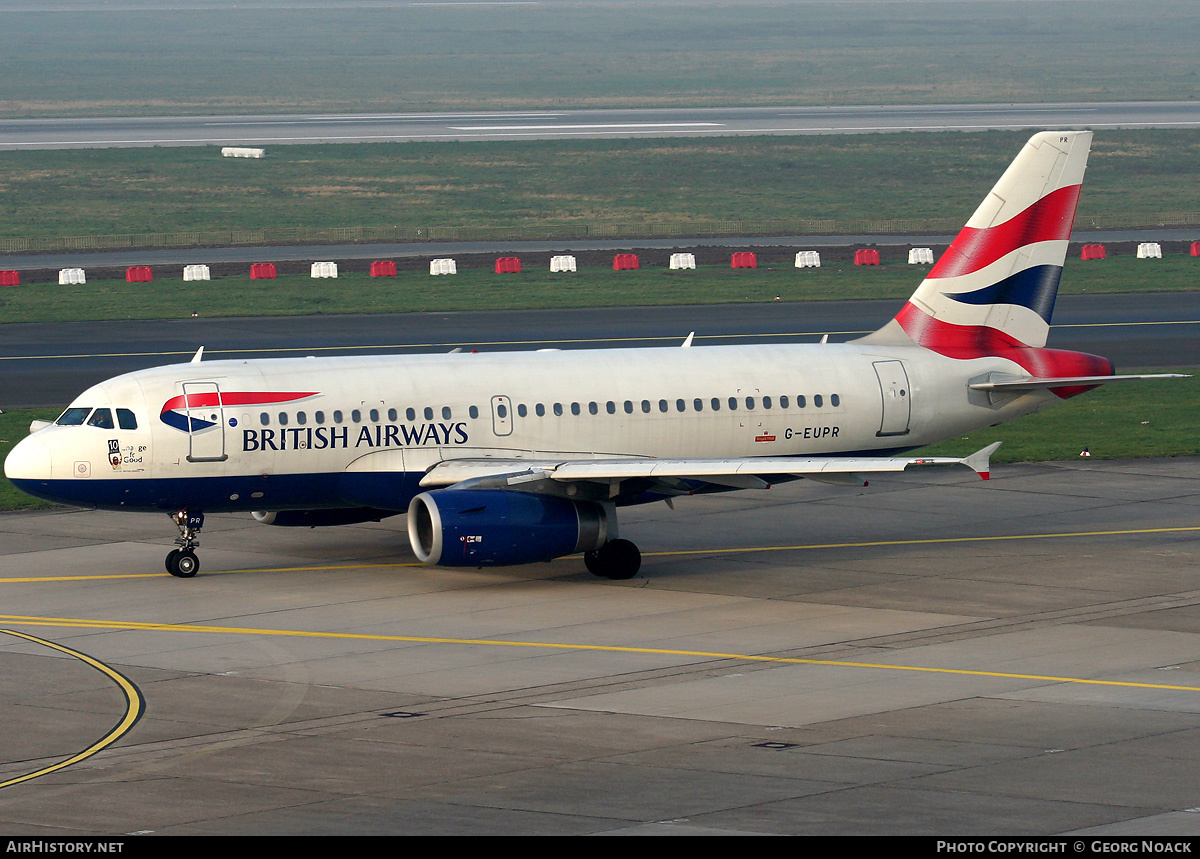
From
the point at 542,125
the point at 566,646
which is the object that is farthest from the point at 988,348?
the point at 542,125

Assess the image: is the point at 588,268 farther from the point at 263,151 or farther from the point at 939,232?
the point at 263,151

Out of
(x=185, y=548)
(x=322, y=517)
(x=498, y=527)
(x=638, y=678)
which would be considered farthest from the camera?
(x=322, y=517)

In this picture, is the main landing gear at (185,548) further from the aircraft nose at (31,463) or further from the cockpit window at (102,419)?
the aircraft nose at (31,463)

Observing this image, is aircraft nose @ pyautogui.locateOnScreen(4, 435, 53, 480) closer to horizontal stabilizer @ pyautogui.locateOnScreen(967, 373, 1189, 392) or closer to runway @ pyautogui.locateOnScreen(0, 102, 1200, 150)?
horizontal stabilizer @ pyautogui.locateOnScreen(967, 373, 1189, 392)

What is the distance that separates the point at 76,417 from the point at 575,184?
100 meters

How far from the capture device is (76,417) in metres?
39.2

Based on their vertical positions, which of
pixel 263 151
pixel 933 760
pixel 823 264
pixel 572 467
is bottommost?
pixel 933 760

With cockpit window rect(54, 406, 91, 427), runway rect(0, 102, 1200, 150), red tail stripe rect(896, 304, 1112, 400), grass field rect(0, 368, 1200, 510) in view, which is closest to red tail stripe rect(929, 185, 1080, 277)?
red tail stripe rect(896, 304, 1112, 400)

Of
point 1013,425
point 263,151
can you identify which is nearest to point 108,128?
point 263,151

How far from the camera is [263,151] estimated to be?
150875 mm

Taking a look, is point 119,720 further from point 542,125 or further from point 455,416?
point 542,125

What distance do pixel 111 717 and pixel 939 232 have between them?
9220 centimetres

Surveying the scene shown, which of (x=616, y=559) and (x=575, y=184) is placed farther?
(x=575, y=184)

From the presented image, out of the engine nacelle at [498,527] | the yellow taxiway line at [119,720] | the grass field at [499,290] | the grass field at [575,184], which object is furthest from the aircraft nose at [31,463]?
the grass field at [575,184]
